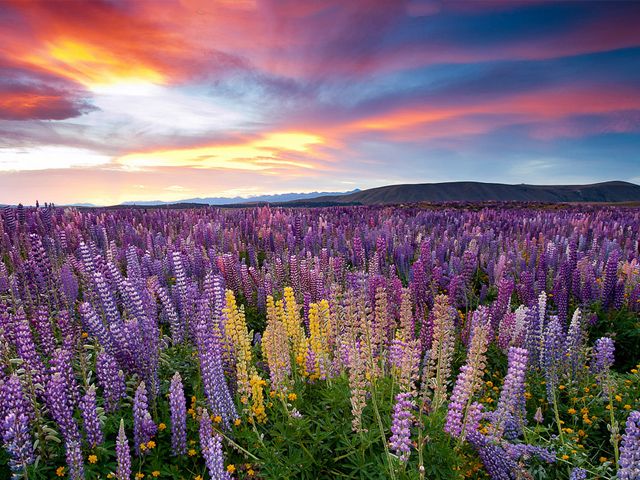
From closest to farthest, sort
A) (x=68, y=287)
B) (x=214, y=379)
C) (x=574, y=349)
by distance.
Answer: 1. (x=214, y=379)
2. (x=574, y=349)
3. (x=68, y=287)

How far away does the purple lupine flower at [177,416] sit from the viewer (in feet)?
12.4

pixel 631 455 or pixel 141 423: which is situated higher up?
pixel 631 455

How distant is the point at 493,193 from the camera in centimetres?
17100

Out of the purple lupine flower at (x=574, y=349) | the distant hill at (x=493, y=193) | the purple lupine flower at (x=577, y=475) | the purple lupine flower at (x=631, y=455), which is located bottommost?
the purple lupine flower at (x=577, y=475)

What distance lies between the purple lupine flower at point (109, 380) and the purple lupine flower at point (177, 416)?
0.75m

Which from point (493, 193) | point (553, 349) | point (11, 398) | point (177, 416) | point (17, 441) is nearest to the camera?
point (17, 441)

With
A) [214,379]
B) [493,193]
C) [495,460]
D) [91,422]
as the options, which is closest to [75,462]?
[91,422]

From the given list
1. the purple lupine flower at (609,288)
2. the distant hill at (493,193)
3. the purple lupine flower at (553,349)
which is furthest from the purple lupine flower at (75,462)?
the distant hill at (493,193)

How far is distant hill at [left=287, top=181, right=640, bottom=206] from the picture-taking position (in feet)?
549

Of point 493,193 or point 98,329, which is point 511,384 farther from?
point 493,193

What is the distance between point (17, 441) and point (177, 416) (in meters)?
1.26

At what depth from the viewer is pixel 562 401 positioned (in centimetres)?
608

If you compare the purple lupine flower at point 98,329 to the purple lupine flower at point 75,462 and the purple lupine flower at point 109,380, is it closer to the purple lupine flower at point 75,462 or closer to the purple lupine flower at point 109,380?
the purple lupine flower at point 109,380

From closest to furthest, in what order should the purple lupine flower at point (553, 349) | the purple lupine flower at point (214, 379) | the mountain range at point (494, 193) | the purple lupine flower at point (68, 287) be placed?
the purple lupine flower at point (214, 379) < the purple lupine flower at point (553, 349) < the purple lupine flower at point (68, 287) < the mountain range at point (494, 193)
